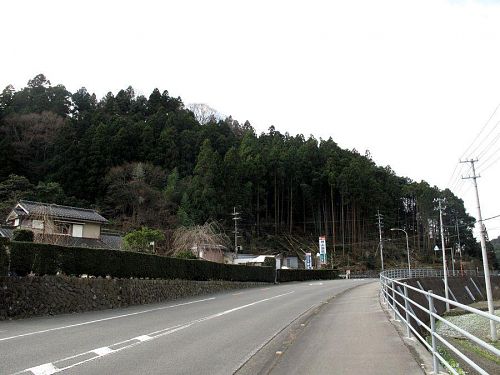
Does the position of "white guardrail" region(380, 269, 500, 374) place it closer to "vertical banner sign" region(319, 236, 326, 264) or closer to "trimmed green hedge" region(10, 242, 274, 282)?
"trimmed green hedge" region(10, 242, 274, 282)

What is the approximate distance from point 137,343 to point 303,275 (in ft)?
145

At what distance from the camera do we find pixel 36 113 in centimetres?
6806

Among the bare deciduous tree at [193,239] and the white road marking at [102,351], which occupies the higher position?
the bare deciduous tree at [193,239]

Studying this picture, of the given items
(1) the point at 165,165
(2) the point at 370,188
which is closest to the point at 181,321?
(1) the point at 165,165

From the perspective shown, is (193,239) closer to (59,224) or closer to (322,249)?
(59,224)

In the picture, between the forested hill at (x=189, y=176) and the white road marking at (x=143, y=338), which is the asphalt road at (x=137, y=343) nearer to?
the white road marking at (x=143, y=338)

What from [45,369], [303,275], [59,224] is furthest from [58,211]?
[45,369]

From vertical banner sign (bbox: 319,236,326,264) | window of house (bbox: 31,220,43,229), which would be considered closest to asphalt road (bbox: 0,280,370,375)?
window of house (bbox: 31,220,43,229)

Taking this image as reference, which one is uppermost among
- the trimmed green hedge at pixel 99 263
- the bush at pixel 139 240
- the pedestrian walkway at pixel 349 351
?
the bush at pixel 139 240

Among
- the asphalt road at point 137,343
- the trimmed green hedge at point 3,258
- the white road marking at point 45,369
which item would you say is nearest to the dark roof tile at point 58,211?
the trimmed green hedge at point 3,258

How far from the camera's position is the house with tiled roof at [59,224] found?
2823 cm

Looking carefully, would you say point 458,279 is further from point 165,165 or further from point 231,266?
point 165,165

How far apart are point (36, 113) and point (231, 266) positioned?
4877 cm

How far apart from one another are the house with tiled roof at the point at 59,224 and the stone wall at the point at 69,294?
8.81 metres
